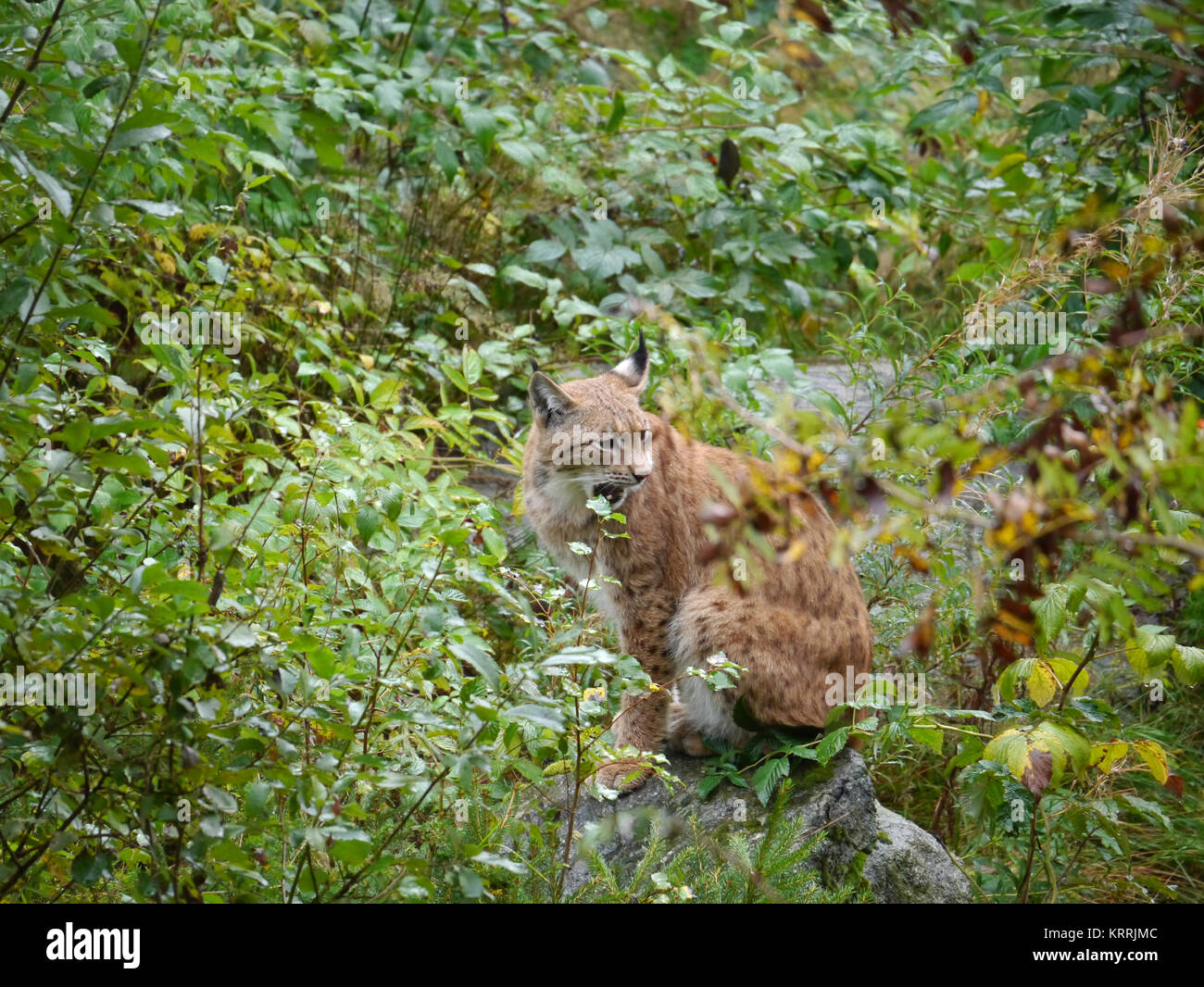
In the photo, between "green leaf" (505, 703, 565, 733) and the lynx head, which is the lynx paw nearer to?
the lynx head

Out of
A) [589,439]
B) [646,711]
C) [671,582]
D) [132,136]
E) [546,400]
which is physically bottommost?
[646,711]

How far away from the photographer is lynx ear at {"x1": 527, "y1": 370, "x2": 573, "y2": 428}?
5047 mm

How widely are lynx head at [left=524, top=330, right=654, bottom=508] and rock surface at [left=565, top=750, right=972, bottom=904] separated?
1281mm

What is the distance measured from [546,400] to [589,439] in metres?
0.30

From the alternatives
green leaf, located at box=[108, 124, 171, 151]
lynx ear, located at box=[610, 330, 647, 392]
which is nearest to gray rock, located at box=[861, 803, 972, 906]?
lynx ear, located at box=[610, 330, 647, 392]

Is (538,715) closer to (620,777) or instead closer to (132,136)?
(132,136)

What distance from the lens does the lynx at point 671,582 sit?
4.52 m

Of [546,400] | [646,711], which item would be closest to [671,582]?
[646,711]

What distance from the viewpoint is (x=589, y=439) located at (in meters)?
Result: 4.99

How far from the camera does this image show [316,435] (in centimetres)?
430

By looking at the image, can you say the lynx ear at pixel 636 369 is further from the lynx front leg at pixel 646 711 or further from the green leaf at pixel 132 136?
the green leaf at pixel 132 136
